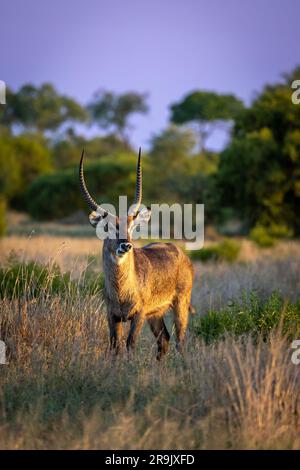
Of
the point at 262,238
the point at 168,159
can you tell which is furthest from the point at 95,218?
the point at 168,159

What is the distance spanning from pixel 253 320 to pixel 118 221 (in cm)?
201

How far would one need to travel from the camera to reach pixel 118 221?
6980mm

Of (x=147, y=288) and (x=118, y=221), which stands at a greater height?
(x=118, y=221)

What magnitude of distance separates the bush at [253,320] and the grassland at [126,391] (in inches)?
37.3

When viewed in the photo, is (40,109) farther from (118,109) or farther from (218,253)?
(218,253)

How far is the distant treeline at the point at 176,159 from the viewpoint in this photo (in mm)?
24297

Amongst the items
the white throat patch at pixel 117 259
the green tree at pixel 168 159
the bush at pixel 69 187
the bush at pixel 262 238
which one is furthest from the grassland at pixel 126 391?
the bush at pixel 69 187

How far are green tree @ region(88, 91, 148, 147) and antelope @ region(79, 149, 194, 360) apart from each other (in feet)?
196

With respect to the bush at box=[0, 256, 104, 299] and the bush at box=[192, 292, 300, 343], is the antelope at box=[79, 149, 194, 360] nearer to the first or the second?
the bush at box=[192, 292, 300, 343]

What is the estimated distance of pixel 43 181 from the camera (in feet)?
149

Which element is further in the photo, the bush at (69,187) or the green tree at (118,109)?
the green tree at (118,109)

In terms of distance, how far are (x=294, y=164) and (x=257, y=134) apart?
1861 millimetres

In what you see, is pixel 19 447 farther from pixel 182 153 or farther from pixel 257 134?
pixel 182 153

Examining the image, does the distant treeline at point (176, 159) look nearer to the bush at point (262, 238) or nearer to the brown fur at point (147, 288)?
the bush at point (262, 238)
